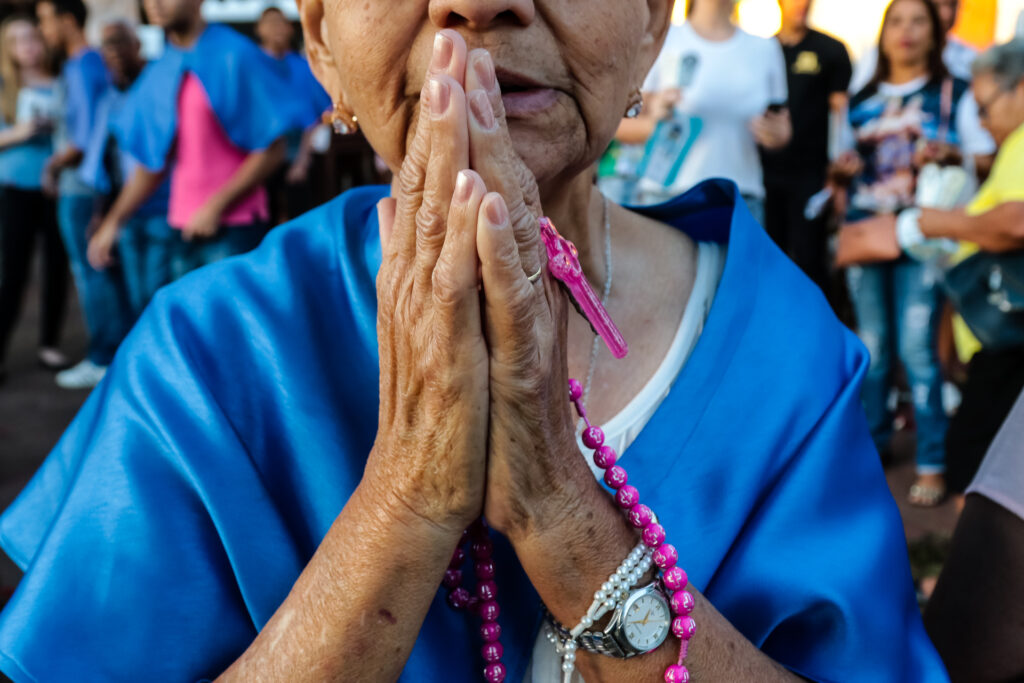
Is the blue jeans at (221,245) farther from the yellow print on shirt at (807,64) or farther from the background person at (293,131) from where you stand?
the yellow print on shirt at (807,64)

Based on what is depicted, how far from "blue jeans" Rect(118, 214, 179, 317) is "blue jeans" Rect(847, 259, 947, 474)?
10.9ft

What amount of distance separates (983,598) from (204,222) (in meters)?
3.74

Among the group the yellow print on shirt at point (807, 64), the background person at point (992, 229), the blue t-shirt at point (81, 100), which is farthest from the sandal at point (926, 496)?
the blue t-shirt at point (81, 100)

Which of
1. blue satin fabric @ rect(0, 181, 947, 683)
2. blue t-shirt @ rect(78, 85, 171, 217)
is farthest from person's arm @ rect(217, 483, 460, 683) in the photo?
blue t-shirt @ rect(78, 85, 171, 217)

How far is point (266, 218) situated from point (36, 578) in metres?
3.59

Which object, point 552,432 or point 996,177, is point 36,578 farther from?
point 996,177

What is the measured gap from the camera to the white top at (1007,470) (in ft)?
4.99

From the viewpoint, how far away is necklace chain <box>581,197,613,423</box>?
1589 mm

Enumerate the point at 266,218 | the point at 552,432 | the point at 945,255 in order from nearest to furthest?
1. the point at 552,432
2. the point at 945,255
3. the point at 266,218

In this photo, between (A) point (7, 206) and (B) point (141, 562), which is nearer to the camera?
(B) point (141, 562)

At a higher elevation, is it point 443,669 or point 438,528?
point 438,528

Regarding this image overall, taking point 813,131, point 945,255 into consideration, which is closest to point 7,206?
point 813,131

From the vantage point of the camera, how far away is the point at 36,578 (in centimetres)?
128

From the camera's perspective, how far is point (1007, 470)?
5.07 ft
